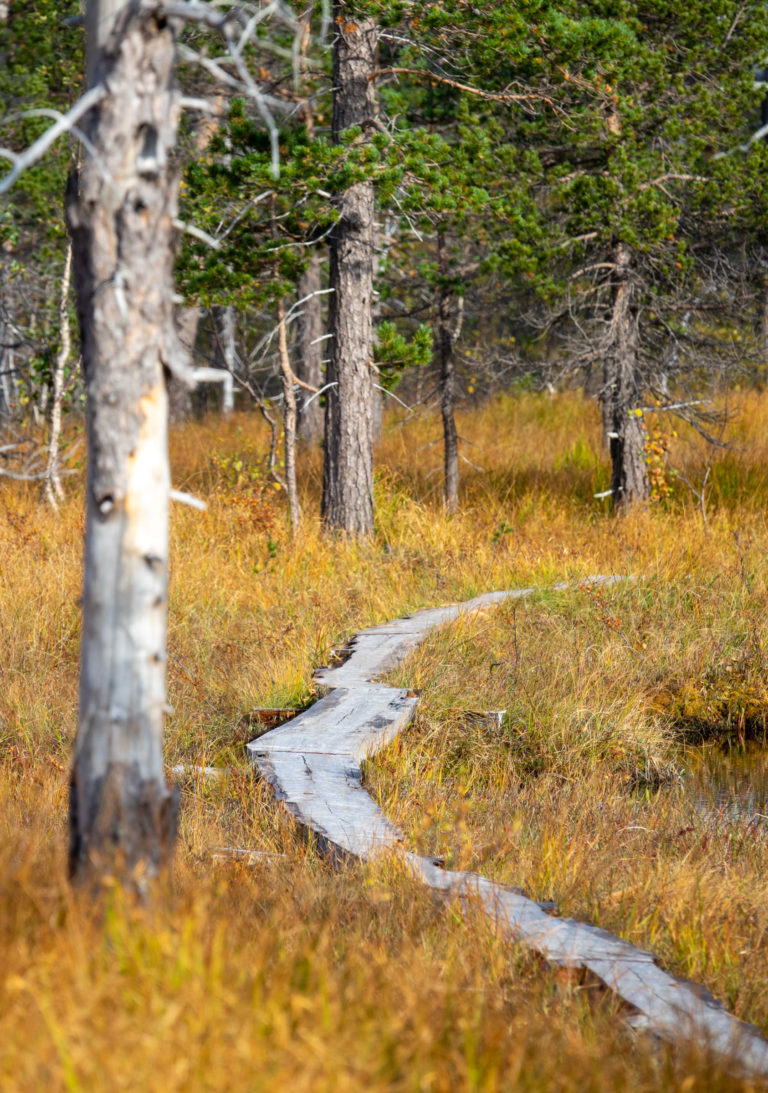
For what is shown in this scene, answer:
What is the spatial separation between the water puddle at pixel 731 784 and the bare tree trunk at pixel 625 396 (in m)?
4.46

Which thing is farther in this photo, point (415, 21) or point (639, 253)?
point (639, 253)

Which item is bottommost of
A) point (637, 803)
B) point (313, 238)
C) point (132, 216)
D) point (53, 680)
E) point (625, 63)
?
point (637, 803)

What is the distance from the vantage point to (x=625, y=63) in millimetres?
9555

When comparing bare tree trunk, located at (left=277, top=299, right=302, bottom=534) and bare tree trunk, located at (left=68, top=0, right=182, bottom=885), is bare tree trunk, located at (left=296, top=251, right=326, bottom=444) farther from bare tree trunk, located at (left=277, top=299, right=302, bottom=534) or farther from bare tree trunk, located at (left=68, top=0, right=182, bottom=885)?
bare tree trunk, located at (left=68, top=0, right=182, bottom=885)

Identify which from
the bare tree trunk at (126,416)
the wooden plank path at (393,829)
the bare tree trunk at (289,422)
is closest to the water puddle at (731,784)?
the wooden plank path at (393,829)

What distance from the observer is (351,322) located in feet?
33.4

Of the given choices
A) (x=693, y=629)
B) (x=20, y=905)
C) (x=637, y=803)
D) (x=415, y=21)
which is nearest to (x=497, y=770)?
(x=637, y=803)

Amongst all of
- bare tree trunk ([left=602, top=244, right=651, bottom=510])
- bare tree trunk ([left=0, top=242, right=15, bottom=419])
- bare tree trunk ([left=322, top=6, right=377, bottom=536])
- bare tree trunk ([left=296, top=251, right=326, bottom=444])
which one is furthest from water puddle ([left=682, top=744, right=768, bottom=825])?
bare tree trunk ([left=296, top=251, right=326, bottom=444])

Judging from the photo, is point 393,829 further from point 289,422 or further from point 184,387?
point 184,387

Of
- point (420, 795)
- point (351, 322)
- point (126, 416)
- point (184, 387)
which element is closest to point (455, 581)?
point (351, 322)

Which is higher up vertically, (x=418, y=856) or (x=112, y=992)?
(x=112, y=992)

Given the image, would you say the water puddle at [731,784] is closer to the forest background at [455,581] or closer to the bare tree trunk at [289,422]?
the forest background at [455,581]

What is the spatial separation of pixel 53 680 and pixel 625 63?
7253 millimetres

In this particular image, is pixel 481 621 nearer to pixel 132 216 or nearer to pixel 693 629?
pixel 693 629
